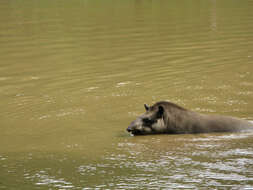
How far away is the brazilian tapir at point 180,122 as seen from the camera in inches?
398

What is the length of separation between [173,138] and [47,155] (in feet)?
7.32

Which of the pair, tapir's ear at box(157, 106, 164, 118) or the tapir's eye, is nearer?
tapir's ear at box(157, 106, 164, 118)

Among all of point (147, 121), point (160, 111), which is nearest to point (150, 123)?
point (147, 121)

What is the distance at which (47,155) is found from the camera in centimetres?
922

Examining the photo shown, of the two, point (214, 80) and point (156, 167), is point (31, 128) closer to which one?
point (156, 167)

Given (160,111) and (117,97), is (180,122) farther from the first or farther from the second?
(117,97)

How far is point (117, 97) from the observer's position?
13352mm

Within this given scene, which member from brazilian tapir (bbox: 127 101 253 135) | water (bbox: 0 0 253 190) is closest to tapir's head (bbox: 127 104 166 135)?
brazilian tapir (bbox: 127 101 253 135)

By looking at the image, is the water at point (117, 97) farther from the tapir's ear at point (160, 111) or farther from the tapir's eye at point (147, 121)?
the tapir's ear at point (160, 111)

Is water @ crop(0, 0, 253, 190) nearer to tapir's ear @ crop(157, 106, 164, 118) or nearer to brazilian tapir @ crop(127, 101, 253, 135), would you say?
brazilian tapir @ crop(127, 101, 253, 135)

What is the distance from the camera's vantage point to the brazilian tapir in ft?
33.2

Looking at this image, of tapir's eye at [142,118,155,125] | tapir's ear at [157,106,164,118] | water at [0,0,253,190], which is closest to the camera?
water at [0,0,253,190]

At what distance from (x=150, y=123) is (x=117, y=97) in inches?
127

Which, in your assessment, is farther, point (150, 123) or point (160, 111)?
point (150, 123)
